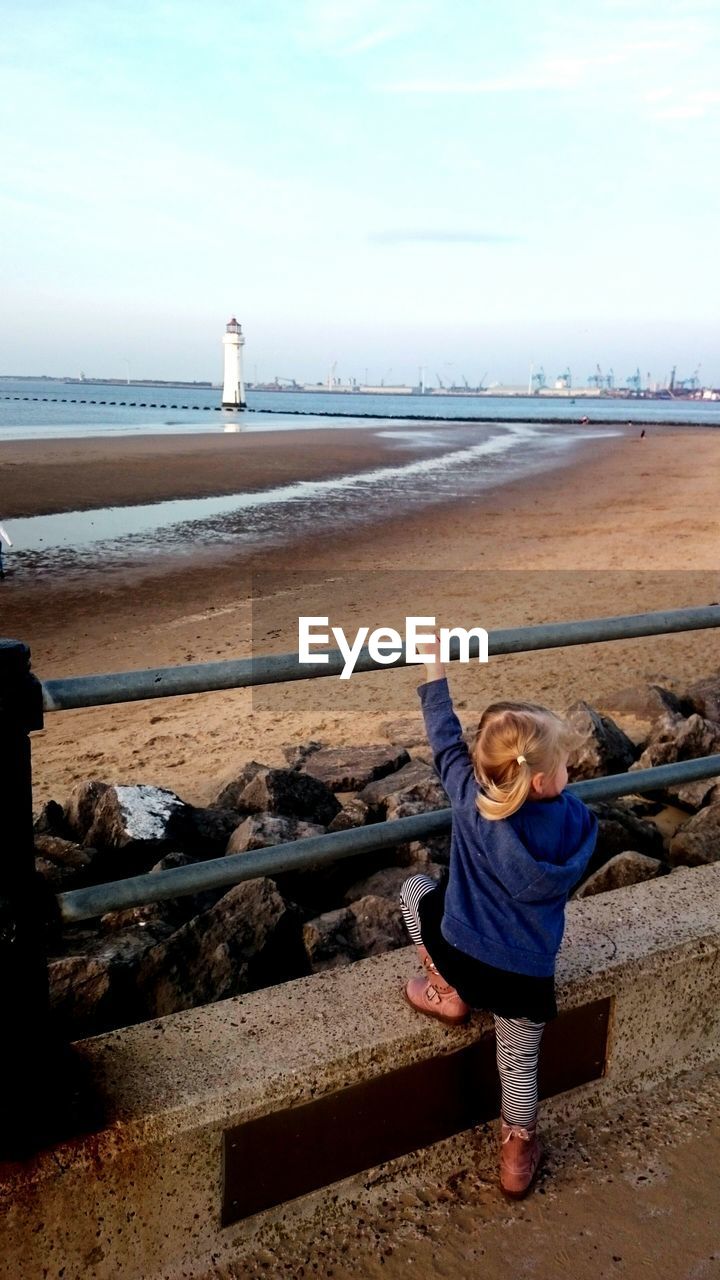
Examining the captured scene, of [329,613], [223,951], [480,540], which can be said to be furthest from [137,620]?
[223,951]

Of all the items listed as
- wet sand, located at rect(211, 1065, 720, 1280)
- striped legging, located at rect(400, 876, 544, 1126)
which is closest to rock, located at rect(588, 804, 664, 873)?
wet sand, located at rect(211, 1065, 720, 1280)

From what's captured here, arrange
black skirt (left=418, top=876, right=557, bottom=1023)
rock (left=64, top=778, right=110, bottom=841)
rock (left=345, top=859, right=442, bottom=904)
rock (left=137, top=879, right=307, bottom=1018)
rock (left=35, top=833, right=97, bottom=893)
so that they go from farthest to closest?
rock (left=64, top=778, right=110, bottom=841), rock (left=35, top=833, right=97, bottom=893), rock (left=345, top=859, right=442, bottom=904), rock (left=137, top=879, right=307, bottom=1018), black skirt (left=418, top=876, right=557, bottom=1023)

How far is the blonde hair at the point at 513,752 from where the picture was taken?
214 cm

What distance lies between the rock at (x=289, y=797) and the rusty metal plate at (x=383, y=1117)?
2305 millimetres

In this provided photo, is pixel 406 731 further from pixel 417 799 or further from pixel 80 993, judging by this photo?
pixel 80 993

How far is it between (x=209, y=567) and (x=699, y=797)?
9.46 metres

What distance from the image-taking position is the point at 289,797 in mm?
4820

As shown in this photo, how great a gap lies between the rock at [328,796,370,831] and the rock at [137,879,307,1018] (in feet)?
3.92

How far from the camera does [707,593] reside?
10297 millimetres

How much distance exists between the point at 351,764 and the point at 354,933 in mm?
2264

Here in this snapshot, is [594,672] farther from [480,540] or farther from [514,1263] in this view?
[480,540]

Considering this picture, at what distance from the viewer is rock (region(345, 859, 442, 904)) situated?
380cm

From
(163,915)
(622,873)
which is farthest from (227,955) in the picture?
(622,873)

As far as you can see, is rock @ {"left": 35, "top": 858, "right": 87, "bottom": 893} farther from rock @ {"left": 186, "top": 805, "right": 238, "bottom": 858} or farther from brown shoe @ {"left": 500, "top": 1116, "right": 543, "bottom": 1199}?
brown shoe @ {"left": 500, "top": 1116, "right": 543, "bottom": 1199}
